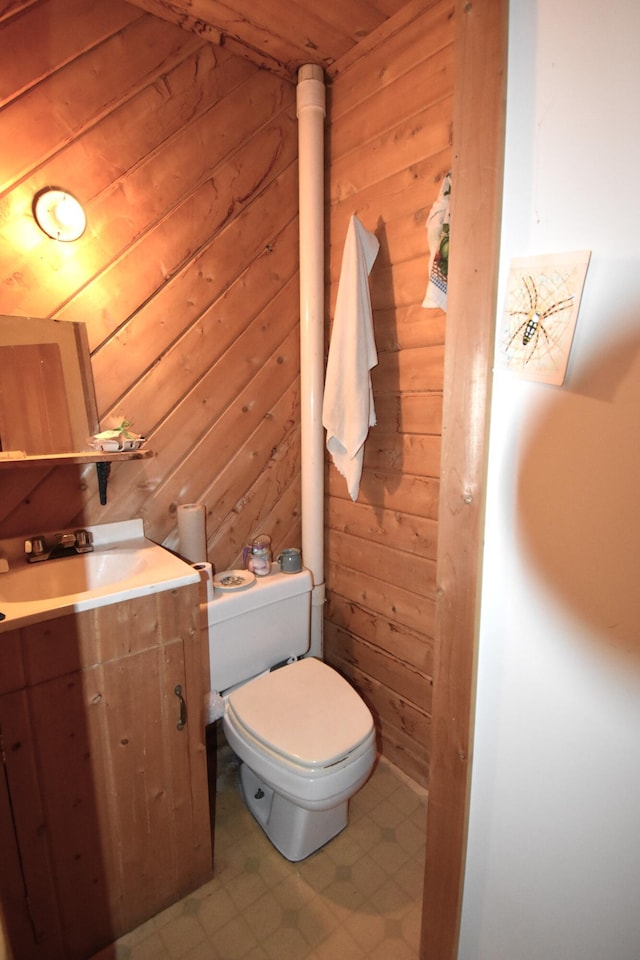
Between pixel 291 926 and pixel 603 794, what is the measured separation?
1.21 meters

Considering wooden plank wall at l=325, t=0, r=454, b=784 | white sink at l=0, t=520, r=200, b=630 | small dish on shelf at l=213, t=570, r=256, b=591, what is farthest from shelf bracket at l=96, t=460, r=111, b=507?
wooden plank wall at l=325, t=0, r=454, b=784

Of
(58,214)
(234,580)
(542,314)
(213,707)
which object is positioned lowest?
(213,707)

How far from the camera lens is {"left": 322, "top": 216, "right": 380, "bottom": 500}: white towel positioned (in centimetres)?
153

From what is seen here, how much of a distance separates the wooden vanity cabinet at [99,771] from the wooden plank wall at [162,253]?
1.83ft

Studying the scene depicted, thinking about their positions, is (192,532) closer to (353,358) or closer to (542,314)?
(353,358)

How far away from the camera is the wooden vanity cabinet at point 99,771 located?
3.31ft

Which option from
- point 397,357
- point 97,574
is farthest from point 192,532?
point 397,357

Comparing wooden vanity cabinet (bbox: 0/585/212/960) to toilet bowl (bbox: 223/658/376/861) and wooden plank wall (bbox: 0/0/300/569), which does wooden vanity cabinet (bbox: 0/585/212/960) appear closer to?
toilet bowl (bbox: 223/658/376/861)

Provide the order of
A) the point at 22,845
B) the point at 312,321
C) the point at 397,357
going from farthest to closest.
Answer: the point at 312,321
the point at 397,357
the point at 22,845

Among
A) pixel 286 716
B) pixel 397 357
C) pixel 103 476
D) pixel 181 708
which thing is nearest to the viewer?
pixel 181 708

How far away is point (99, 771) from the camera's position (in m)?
1.12

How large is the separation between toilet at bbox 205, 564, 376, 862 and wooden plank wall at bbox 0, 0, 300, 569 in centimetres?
30

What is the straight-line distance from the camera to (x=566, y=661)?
0.57 metres

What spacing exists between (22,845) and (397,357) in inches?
66.9
